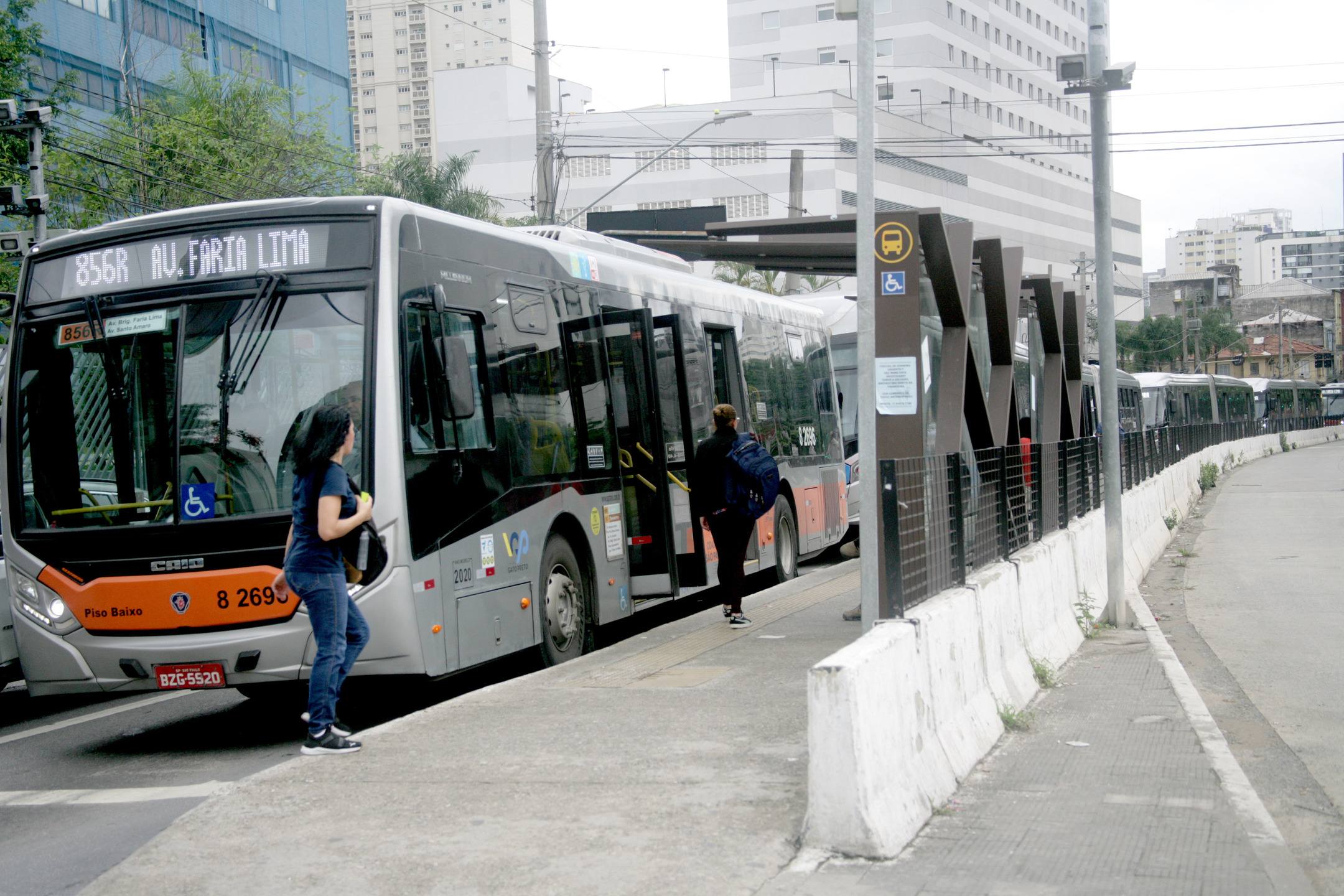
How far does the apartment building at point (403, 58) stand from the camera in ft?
506

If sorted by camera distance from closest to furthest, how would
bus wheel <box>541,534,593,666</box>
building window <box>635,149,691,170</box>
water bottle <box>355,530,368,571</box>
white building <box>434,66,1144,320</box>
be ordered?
1. water bottle <box>355,530,368,571</box>
2. bus wheel <box>541,534,593,666</box>
3. white building <box>434,66,1144,320</box>
4. building window <box>635,149,691,170</box>

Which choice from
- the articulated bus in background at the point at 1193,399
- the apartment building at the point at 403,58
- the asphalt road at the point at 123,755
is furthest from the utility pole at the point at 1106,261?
the apartment building at the point at 403,58

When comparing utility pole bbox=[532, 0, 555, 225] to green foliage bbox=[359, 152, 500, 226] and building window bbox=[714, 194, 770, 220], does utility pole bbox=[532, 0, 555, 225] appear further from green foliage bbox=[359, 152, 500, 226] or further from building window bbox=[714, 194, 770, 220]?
building window bbox=[714, 194, 770, 220]

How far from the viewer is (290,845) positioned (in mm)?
5121

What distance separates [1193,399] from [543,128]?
37486mm

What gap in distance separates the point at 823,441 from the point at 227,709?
31.1ft

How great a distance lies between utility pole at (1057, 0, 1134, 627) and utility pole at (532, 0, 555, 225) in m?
11.3

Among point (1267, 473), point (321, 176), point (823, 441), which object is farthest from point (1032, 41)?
point (823, 441)

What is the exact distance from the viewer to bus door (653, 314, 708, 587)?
1177 cm

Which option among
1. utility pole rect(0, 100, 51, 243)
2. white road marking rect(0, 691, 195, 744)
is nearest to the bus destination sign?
white road marking rect(0, 691, 195, 744)

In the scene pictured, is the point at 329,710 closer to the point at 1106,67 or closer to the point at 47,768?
the point at 47,768

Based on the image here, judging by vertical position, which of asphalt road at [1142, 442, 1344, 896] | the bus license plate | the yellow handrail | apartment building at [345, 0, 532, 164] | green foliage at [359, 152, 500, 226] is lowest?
asphalt road at [1142, 442, 1344, 896]

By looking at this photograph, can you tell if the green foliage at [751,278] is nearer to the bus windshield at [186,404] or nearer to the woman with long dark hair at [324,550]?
the bus windshield at [186,404]

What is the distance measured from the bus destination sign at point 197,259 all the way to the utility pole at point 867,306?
121 inches
